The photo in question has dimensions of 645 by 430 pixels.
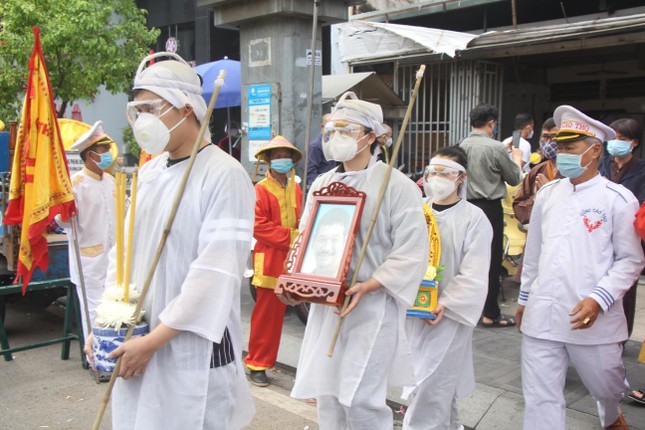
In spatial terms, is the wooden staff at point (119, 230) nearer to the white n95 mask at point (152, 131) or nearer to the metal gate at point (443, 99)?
the white n95 mask at point (152, 131)

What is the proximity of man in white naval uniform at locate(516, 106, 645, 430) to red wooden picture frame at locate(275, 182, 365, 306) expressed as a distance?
3.84 ft

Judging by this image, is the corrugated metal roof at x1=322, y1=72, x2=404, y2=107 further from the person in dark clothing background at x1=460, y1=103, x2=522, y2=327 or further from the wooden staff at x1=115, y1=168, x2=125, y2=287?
the wooden staff at x1=115, y1=168, x2=125, y2=287

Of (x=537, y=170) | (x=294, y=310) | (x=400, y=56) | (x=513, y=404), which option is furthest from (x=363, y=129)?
(x=400, y=56)

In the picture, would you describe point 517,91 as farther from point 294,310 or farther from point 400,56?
point 294,310

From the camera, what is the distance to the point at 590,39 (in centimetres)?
774

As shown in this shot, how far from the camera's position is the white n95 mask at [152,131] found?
2.39 m

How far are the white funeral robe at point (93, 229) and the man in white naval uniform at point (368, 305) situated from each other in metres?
2.51

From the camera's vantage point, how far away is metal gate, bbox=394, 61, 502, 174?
9195 millimetres

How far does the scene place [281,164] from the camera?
504cm

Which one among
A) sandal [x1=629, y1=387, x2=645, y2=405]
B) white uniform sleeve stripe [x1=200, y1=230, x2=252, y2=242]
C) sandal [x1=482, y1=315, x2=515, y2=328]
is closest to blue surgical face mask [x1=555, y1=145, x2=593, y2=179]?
sandal [x1=629, y1=387, x2=645, y2=405]

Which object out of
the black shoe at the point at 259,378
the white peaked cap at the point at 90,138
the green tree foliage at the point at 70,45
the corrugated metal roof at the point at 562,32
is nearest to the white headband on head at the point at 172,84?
the white peaked cap at the point at 90,138

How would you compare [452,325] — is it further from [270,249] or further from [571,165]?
[270,249]

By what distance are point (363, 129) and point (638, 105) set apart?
8442 millimetres

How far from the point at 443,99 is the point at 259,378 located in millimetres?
6094
